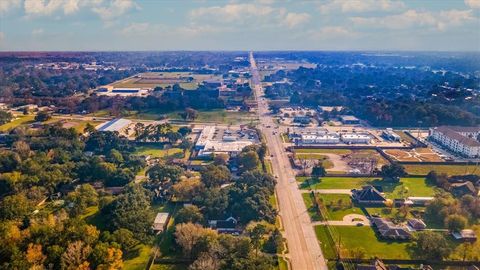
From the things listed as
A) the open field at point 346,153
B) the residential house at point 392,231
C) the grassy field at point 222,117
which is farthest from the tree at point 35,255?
the grassy field at point 222,117

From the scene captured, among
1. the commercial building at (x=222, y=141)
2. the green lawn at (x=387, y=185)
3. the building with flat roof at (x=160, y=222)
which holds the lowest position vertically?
the building with flat roof at (x=160, y=222)

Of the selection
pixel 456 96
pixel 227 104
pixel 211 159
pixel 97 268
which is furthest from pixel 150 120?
pixel 456 96

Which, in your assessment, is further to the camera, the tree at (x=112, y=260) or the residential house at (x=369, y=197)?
the residential house at (x=369, y=197)

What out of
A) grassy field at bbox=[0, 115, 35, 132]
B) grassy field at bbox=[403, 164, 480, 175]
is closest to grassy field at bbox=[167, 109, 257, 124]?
grassy field at bbox=[0, 115, 35, 132]

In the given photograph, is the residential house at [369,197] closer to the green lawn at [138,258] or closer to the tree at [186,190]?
the tree at [186,190]

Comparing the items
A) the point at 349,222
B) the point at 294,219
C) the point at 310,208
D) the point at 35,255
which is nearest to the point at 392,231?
the point at 349,222

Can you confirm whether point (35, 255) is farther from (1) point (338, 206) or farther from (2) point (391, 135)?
(2) point (391, 135)

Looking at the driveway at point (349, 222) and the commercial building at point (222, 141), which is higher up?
the commercial building at point (222, 141)
